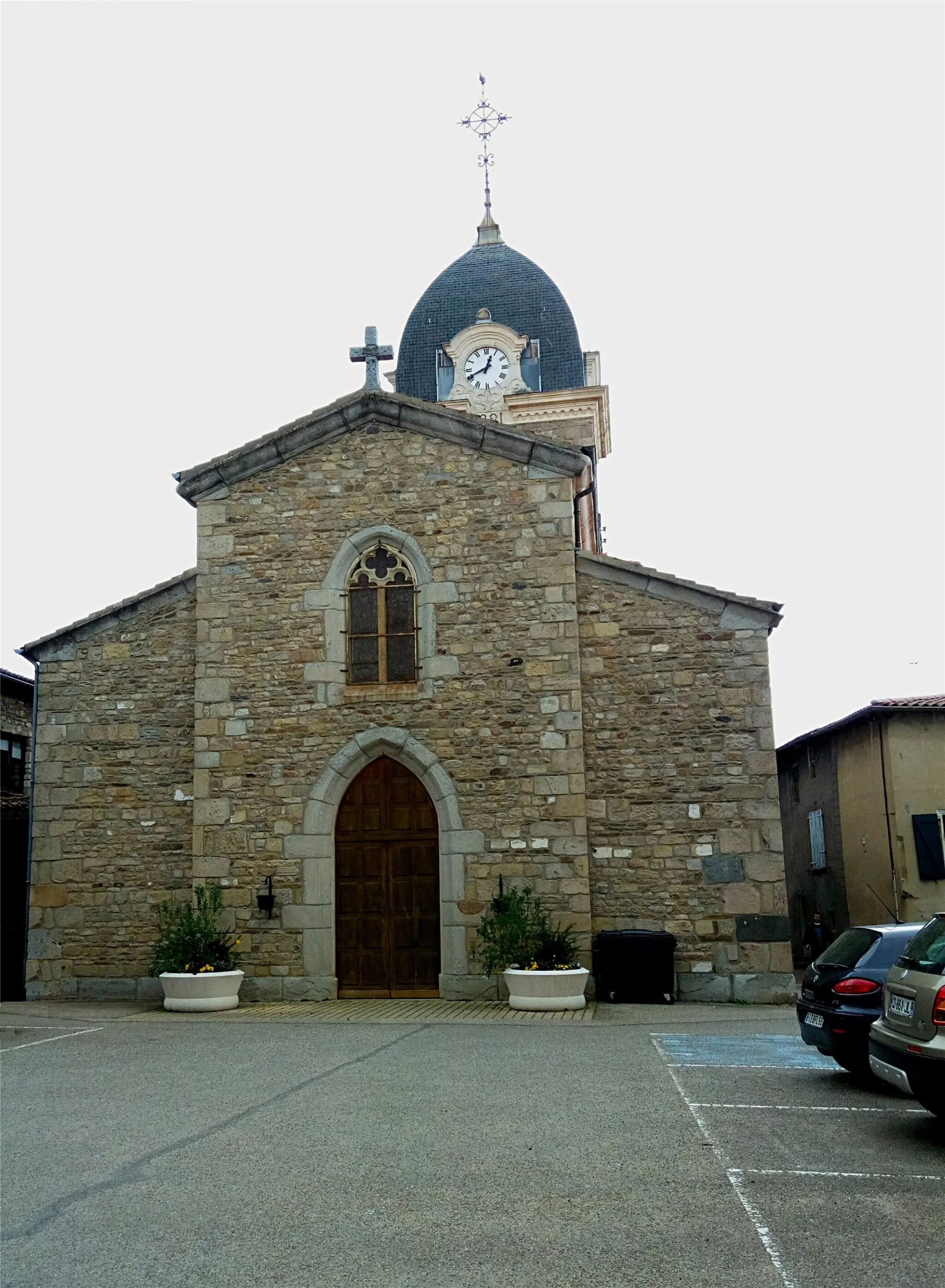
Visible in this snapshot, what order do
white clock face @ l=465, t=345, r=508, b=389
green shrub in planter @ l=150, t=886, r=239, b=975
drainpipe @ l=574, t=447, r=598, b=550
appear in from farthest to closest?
1. white clock face @ l=465, t=345, r=508, b=389
2. drainpipe @ l=574, t=447, r=598, b=550
3. green shrub in planter @ l=150, t=886, r=239, b=975

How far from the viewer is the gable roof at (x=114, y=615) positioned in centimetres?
1664

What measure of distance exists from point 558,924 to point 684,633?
13.0 feet

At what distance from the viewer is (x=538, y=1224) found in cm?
530

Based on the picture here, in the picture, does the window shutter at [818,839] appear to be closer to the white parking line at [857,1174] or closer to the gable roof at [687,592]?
the gable roof at [687,592]

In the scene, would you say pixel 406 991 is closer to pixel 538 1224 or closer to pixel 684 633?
pixel 684 633

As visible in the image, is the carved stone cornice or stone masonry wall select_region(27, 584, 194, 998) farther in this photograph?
the carved stone cornice

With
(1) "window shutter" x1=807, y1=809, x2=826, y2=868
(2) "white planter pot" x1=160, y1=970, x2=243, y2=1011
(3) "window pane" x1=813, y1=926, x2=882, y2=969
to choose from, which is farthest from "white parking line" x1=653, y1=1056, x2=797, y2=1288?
(1) "window shutter" x1=807, y1=809, x2=826, y2=868

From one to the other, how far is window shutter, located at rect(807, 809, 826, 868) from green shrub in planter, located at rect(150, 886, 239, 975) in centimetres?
1196

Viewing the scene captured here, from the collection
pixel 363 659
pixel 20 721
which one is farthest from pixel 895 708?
pixel 20 721

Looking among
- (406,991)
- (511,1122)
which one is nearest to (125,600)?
(406,991)

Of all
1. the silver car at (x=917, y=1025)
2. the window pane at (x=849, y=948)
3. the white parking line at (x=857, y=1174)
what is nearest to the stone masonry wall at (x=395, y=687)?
the window pane at (x=849, y=948)

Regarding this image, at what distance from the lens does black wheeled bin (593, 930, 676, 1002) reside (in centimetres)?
1445

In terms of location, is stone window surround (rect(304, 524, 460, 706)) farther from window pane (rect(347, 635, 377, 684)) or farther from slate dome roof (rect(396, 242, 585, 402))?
slate dome roof (rect(396, 242, 585, 402))

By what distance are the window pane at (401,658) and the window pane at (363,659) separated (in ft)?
0.60
